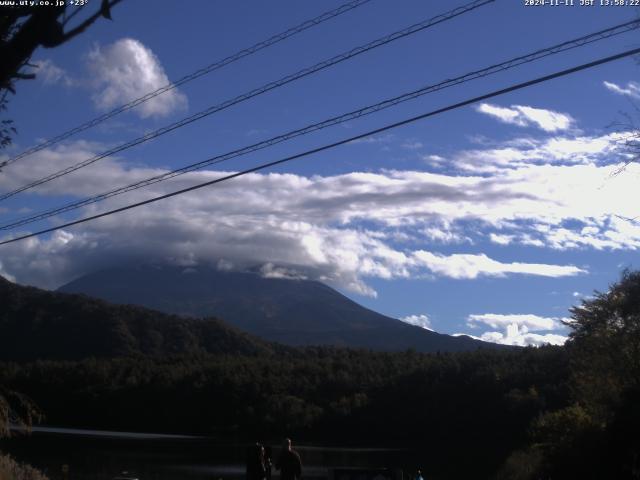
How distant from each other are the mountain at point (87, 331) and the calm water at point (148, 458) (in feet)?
93.5

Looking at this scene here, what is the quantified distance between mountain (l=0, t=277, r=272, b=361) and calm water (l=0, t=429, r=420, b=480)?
1121 inches

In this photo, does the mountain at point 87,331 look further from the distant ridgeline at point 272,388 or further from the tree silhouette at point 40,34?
the tree silhouette at point 40,34

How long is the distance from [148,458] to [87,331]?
6162 centimetres

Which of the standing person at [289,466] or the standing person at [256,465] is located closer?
the standing person at [289,466]

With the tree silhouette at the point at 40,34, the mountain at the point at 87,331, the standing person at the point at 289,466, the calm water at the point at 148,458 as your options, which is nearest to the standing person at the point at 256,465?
the standing person at the point at 289,466

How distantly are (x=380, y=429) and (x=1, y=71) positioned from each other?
84.2 m

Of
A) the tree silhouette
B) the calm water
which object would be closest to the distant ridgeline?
the calm water

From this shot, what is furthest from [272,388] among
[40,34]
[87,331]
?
[40,34]

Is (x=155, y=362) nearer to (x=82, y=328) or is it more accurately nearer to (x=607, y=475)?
(x=82, y=328)

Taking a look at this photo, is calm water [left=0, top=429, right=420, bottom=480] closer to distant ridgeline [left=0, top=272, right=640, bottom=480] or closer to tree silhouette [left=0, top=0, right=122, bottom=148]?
distant ridgeline [left=0, top=272, right=640, bottom=480]

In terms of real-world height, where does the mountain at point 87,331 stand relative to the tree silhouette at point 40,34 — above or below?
above

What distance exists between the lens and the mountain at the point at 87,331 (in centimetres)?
10381

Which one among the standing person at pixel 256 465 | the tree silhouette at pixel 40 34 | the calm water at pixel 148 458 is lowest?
the calm water at pixel 148 458

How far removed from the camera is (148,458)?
175 ft
